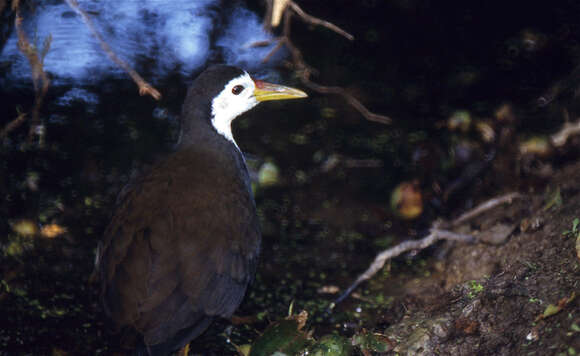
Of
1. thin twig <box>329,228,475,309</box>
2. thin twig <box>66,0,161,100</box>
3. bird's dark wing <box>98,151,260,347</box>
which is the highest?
thin twig <box>66,0,161,100</box>

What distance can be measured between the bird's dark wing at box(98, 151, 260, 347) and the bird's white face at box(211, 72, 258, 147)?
1.36 ft

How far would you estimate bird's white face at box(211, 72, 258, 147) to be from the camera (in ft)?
10.1

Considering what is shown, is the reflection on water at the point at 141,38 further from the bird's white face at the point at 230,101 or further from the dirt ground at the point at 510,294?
the dirt ground at the point at 510,294

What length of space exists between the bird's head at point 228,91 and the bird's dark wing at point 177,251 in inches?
17.4

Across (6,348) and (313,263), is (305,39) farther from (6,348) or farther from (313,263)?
(6,348)

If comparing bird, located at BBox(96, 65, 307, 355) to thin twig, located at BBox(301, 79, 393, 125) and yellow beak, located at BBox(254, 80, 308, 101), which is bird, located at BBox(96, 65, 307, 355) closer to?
yellow beak, located at BBox(254, 80, 308, 101)

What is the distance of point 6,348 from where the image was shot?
2662mm

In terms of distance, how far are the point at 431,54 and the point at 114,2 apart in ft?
7.34

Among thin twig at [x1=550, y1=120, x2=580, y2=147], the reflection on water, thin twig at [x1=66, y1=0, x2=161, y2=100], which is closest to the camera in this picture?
thin twig at [x1=66, y1=0, x2=161, y2=100]

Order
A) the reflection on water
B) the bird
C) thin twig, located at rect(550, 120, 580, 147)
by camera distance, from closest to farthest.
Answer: the bird, thin twig, located at rect(550, 120, 580, 147), the reflection on water

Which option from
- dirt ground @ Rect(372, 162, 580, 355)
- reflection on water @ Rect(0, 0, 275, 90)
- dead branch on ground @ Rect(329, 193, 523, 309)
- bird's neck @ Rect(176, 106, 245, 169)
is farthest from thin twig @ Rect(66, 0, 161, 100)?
dirt ground @ Rect(372, 162, 580, 355)

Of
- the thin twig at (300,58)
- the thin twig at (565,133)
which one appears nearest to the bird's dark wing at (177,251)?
the thin twig at (300,58)

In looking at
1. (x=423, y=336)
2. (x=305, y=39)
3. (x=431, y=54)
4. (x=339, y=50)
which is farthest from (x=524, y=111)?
(x=423, y=336)

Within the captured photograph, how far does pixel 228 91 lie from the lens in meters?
3.09
